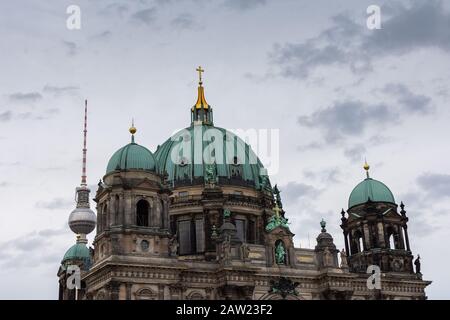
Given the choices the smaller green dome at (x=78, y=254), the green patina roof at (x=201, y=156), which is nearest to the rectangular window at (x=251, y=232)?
the green patina roof at (x=201, y=156)

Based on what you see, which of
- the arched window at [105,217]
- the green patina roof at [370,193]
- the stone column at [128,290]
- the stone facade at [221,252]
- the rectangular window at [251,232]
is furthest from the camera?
the green patina roof at [370,193]

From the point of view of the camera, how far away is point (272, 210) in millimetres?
78062

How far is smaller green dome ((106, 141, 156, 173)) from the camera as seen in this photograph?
212 ft

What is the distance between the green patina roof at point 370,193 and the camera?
79500 millimetres

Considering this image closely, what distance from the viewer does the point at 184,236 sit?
7444 centimetres

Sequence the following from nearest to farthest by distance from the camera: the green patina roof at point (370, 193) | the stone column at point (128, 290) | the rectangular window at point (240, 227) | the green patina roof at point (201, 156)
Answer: the stone column at point (128, 290)
the rectangular window at point (240, 227)
the green patina roof at point (201, 156)
the green patina roof at point (370, 193)

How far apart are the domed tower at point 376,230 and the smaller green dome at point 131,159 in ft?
87.8

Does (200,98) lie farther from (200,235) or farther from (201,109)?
(200,235)

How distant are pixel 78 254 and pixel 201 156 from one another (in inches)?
989

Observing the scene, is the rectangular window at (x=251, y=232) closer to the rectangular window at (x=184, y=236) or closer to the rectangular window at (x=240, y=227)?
the rectangular window at (x=240, y=227)
